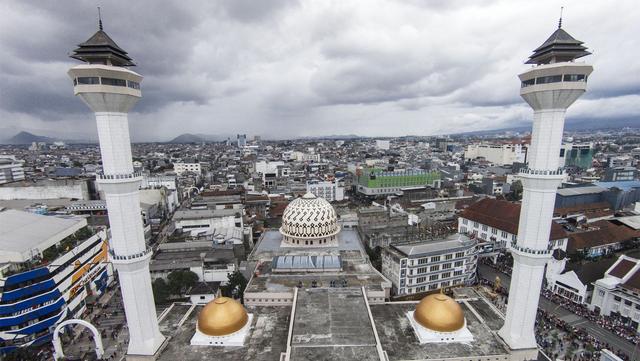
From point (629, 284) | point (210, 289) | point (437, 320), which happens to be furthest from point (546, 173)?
point (210, 289)

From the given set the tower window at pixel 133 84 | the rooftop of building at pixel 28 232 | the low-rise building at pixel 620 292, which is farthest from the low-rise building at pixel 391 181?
the tower window at pixel 133 84

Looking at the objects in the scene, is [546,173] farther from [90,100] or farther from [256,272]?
[90,100]

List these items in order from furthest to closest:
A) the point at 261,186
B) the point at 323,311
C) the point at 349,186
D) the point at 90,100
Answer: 1. the point at 349,186
2. the point at 261,186
3. the point at 323,311
4. the point at 90,100

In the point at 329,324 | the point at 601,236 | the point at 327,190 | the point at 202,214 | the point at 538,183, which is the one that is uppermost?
the point at 538,183

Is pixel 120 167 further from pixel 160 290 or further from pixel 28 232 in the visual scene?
pixel 28 232

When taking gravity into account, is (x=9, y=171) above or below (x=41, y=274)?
above

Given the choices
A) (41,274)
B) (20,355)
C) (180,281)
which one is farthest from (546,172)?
(20,355)

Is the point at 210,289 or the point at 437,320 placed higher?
the point at 437,320
